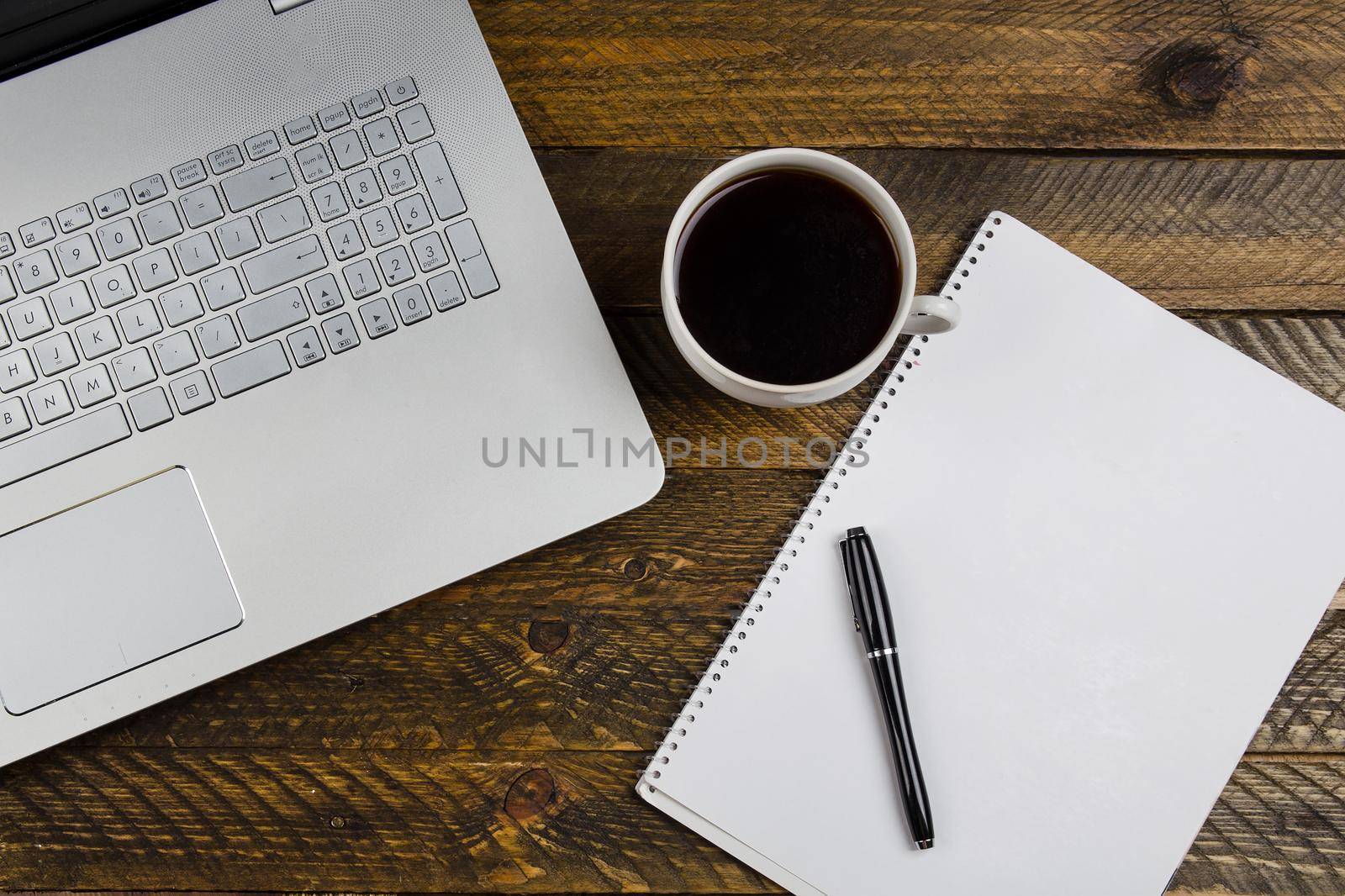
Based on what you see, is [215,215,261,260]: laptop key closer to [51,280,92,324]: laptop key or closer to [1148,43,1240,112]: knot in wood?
[51,280,92,324]: laptop key

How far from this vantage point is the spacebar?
515mm

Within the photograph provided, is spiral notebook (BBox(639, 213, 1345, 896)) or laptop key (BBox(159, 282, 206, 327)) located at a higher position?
laptop key (BBox(159, 282, 206, 327))

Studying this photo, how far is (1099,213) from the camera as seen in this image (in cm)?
60

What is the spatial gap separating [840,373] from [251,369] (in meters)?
0.34

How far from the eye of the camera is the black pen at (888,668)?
21.5 inches

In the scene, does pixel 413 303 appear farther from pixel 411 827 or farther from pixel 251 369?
pixel 411 827

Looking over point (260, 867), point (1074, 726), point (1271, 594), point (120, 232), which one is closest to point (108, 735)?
point (260, 867)

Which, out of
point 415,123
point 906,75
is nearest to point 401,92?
point 415,123

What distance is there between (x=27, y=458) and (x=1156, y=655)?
69 centimetres

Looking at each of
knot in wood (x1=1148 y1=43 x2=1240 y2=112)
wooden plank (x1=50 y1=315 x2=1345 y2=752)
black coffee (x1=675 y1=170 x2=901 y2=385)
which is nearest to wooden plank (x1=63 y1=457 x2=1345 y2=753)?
wooden plank (x1=50 y1=315 x2=1345 y2=752)

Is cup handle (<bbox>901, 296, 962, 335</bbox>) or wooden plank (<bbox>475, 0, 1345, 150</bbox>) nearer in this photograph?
cup handle (<bbox>901, 296, 962, 335</bbox>)

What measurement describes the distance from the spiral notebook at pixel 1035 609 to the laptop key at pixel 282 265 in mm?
334

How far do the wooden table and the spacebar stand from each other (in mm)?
173

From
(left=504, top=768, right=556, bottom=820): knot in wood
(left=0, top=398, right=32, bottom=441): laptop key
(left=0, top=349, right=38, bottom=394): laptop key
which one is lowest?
(left=504, top=768, right=556, bottom=820): knot in wood
